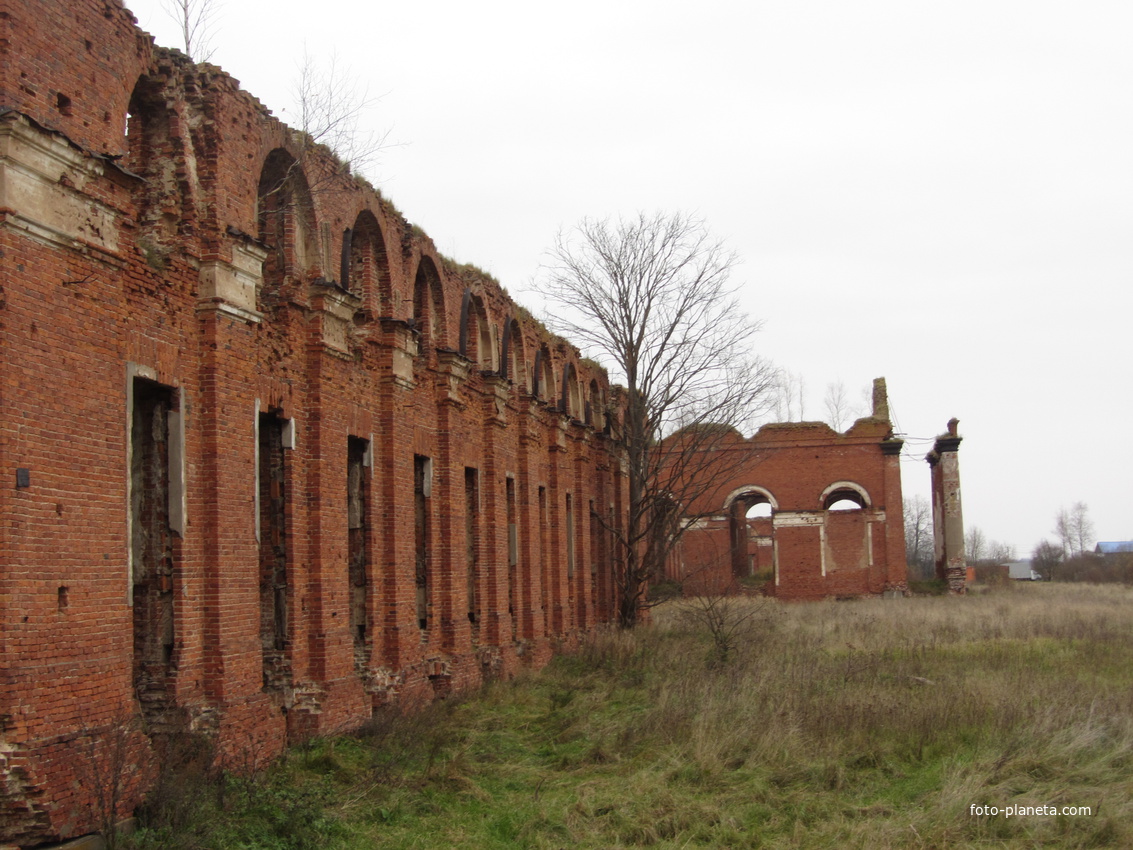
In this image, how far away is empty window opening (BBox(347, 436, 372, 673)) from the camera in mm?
13398

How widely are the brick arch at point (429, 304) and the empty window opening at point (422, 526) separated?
176 centimetres

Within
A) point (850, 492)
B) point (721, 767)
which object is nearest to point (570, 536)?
point (721, 767)

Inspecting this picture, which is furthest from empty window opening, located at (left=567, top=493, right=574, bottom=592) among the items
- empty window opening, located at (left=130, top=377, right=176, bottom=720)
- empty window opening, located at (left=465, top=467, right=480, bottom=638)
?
empty window opening, located at (left=130, top=377, right=176, bottom=720)

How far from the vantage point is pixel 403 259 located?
15.1 m

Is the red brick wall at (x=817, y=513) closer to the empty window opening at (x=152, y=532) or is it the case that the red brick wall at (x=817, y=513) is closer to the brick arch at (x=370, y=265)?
the brick arch at (x=370, y=265)

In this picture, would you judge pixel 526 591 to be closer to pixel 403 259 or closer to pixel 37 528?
pixel 403 259

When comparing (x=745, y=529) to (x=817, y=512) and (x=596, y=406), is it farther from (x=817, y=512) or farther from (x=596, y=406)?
(x=596, y=406)

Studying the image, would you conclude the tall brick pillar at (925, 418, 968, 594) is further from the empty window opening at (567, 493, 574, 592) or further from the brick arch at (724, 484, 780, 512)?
the empty window opening at (567, 493, 574, 592)

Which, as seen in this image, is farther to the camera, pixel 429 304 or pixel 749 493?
pixel 749 493

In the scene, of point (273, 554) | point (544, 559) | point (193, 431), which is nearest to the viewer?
point (193, 431)

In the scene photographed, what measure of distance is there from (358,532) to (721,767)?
18.1ft

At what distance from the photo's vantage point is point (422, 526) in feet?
52.0

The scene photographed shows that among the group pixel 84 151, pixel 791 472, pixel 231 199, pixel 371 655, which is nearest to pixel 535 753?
pixel 371 655

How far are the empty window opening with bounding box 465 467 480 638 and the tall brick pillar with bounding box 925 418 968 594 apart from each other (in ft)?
81.7
